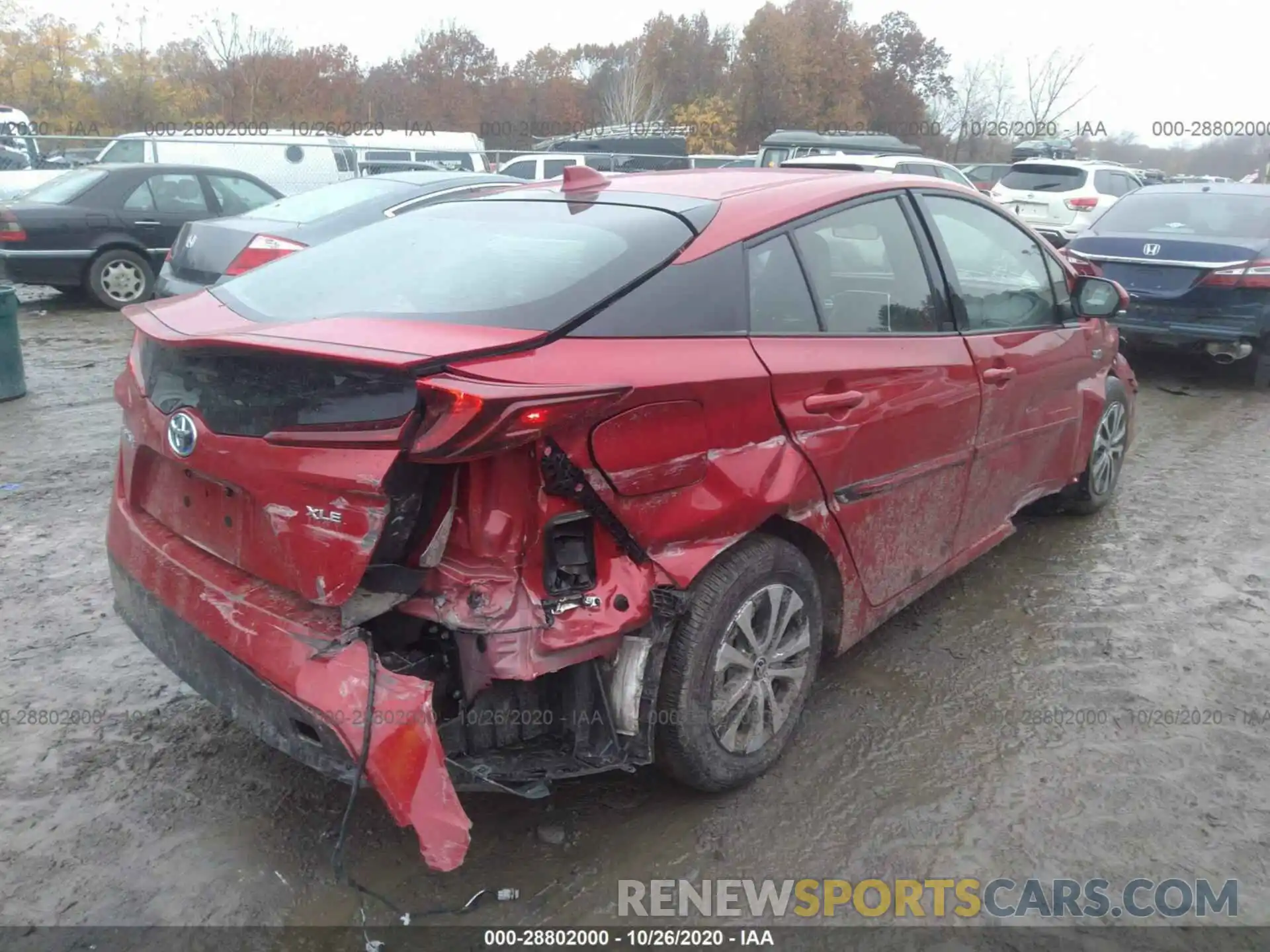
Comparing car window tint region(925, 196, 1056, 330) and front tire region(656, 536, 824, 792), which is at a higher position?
car window tint region(925, 196, 1056, 330)

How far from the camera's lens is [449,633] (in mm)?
2467

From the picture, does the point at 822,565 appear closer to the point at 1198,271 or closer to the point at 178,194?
Result: the point at 1198,271

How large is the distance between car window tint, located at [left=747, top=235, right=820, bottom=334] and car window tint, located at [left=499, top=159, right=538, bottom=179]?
16.4 metres

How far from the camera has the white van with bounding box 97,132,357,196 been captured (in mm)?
14633

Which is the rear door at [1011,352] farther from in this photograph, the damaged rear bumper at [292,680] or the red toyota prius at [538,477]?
the damaged rear bumper at [292,680]

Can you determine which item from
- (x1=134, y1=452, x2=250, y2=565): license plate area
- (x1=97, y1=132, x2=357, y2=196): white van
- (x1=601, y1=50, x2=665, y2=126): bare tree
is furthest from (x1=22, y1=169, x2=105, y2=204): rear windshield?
(x1=601, y1=50, x2=665, y2=126): bare tree

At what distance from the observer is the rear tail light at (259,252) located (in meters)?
7.20

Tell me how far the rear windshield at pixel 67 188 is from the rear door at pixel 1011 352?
9715 mm

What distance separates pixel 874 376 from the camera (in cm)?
312

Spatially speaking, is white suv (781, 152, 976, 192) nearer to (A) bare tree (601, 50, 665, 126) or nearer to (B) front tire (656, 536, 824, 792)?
(B) front tire (656, 536, 824, 792)

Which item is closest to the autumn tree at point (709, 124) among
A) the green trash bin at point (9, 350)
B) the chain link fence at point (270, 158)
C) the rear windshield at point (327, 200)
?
the chain link fence at point (270, 158)

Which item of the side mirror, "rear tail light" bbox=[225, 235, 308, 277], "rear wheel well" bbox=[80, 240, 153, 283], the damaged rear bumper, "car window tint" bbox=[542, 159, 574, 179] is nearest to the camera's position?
the damaged rear bumper

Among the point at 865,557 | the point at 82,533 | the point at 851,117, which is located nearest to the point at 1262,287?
the point at 865,557

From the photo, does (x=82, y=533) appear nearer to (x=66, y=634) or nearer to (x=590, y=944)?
(x=66, y=634)
